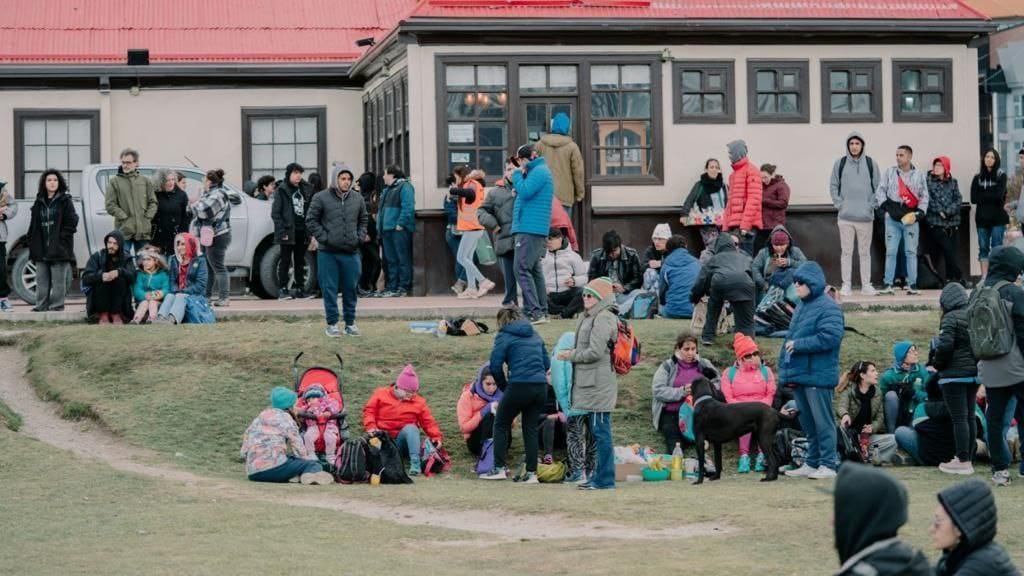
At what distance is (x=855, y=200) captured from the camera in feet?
78.8

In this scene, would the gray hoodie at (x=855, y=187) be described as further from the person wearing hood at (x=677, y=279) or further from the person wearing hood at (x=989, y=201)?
the person wearing hood at (x=677, y=279)

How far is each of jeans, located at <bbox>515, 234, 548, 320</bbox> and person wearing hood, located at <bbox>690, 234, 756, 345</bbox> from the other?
1.62 meters

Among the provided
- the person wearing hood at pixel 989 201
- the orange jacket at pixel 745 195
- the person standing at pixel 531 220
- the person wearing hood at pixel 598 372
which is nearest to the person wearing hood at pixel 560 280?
the person standing at pixel 531 220

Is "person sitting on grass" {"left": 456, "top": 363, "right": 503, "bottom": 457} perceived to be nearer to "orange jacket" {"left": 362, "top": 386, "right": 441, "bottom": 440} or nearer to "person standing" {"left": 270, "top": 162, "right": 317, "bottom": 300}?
"orange jacket" {"left": 362, "top": 386, "right": 441, "bottom": 440}

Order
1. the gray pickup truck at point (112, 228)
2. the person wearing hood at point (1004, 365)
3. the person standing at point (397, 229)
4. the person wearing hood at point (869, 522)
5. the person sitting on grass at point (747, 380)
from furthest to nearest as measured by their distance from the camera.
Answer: the person standing at point (397, 229) < the gray pickup truck at point (112, 228) < the person sitting on grass at point (747, 380) < the person wearing hood at point (1004, 365) < the person wearing hood at point (869, 522)

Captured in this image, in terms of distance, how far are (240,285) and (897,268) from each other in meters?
9.20

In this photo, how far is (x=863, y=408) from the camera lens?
1725 cm

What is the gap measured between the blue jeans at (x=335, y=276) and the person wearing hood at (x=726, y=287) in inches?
138

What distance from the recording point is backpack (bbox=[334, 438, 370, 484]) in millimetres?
15578

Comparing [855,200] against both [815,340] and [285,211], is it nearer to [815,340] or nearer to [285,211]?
[285,211]

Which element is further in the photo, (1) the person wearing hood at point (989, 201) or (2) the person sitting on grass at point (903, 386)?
(1) the person wearing hood at point (989, 201)

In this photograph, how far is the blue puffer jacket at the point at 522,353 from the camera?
1576cm

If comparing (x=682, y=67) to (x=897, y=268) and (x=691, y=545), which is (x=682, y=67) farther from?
(x=691, y=545)

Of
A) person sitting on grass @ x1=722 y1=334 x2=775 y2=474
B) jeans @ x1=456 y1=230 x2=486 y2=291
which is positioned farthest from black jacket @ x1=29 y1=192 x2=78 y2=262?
person sitting on grass @ x1=722 y1=334 x2=775 y2=474
